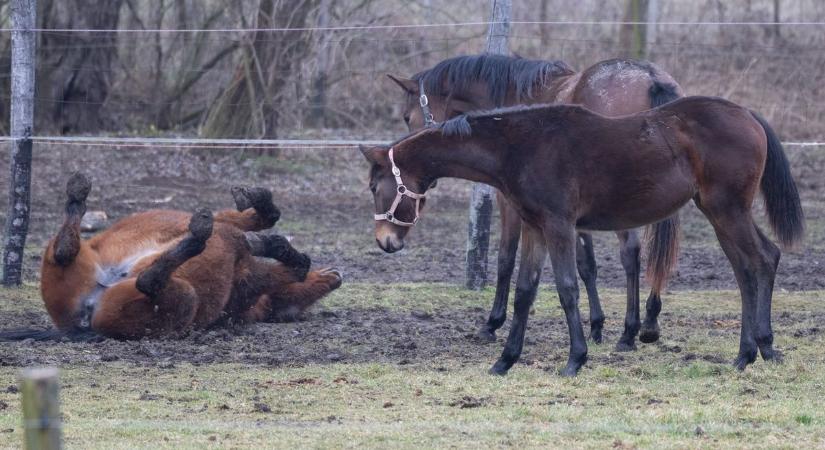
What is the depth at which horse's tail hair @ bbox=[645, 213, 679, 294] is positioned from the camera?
21.9ft

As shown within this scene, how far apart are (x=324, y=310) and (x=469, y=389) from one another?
273 centimetres

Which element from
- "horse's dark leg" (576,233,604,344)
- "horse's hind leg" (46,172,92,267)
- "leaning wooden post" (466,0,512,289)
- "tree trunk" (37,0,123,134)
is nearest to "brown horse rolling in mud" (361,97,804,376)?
"horse's dark leg" (576,233,604,344)

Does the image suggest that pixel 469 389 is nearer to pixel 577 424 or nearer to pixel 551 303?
pixel 577 424

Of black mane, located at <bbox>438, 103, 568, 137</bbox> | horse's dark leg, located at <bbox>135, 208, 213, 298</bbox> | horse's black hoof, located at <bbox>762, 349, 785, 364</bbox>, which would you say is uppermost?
black mane, located at <bbox>438, 103, 568, 137</bbox>

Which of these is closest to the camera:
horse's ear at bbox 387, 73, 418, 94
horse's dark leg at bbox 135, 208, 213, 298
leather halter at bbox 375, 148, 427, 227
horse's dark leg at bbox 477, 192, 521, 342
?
leather halter at bbox 375, 148, 427, 227

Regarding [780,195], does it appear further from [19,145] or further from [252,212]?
[19,145]

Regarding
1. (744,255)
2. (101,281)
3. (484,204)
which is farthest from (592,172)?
(484,204)

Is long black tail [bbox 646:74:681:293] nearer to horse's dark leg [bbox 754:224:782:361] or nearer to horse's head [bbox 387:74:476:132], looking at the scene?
horse's dark leg [bbox 754:224:782:361]

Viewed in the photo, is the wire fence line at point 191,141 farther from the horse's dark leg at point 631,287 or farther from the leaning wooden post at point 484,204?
the horse's dark leg at point 631,287

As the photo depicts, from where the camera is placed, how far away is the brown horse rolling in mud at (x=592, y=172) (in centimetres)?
557

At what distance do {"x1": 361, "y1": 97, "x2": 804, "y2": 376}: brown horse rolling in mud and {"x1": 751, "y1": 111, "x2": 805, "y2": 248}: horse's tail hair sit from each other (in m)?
0.04

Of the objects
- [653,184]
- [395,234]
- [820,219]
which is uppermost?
[653,184]

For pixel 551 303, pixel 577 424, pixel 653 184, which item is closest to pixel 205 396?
pixel 577 424

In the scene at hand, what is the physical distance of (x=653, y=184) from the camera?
560cm
